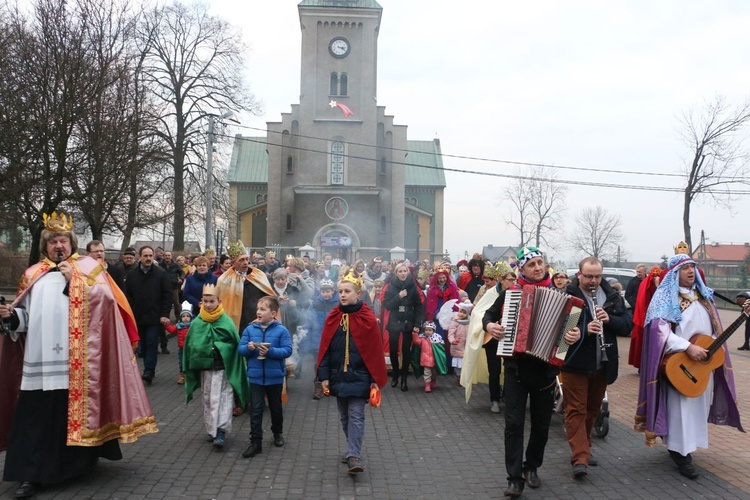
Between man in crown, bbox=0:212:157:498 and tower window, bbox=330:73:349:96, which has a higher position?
tower window, bbox=330:73:349:96

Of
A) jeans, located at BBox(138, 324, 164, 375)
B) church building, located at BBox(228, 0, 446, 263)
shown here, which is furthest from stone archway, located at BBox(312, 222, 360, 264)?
jeans, located at BBox(138, 324, 164, 375)

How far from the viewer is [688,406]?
20.8ft

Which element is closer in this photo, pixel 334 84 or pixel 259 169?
pixel 334 84

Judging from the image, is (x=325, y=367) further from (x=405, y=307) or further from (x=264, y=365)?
(x=405, y=307)

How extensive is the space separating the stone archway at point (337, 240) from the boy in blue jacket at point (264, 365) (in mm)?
37992

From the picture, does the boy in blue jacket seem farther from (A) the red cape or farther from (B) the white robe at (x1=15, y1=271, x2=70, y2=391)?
(B) the white robe at (x1=15, y1=271, x2=70, y2=391)

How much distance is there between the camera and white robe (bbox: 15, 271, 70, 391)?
554 centimetres

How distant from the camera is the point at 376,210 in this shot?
4647 cm

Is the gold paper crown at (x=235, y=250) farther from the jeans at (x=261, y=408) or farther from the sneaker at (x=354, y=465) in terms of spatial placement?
the sneaker at (x=354, y=465)

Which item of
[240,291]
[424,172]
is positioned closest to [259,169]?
[424,172]

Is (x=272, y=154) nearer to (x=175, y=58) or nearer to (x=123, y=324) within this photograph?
(x=175, y=58)

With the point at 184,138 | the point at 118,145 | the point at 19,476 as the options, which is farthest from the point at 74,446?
the point at 184,138

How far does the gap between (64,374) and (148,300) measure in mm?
5208

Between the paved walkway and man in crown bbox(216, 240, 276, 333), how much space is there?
1.31 m
